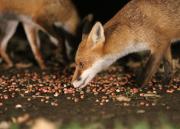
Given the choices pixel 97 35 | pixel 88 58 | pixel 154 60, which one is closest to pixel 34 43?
pixel 88 58

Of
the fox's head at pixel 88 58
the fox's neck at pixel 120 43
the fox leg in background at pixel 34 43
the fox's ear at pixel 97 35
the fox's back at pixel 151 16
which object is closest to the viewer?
the fox's ear at pixel 97 35

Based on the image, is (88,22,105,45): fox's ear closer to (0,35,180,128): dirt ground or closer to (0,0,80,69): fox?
(0,35,180,128): dirt ground

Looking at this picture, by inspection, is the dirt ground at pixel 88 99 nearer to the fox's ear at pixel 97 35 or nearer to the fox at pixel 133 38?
the fox at pixel 133 38

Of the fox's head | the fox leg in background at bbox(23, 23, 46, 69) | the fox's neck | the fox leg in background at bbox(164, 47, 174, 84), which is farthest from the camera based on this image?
the fox leg in background at bbox(23, 23, 46, 69)

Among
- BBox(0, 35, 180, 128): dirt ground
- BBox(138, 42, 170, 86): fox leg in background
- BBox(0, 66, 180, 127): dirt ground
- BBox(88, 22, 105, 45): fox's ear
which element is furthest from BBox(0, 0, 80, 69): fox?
BBox(138, 42, 170, 86): fox leg in background

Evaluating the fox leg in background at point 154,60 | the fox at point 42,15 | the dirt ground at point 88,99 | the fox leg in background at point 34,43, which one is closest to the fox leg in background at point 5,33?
the fox at point 42,15

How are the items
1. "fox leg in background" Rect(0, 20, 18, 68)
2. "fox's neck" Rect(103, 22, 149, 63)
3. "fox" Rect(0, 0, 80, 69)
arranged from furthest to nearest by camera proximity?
"fox leg in background" Rect(0, 20, 18, 68) < "fox" Rect(0, 0, 80, 69) < "fox's neck" Rect(103, 22, 149, 63)

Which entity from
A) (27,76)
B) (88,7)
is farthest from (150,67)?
(88,7)
